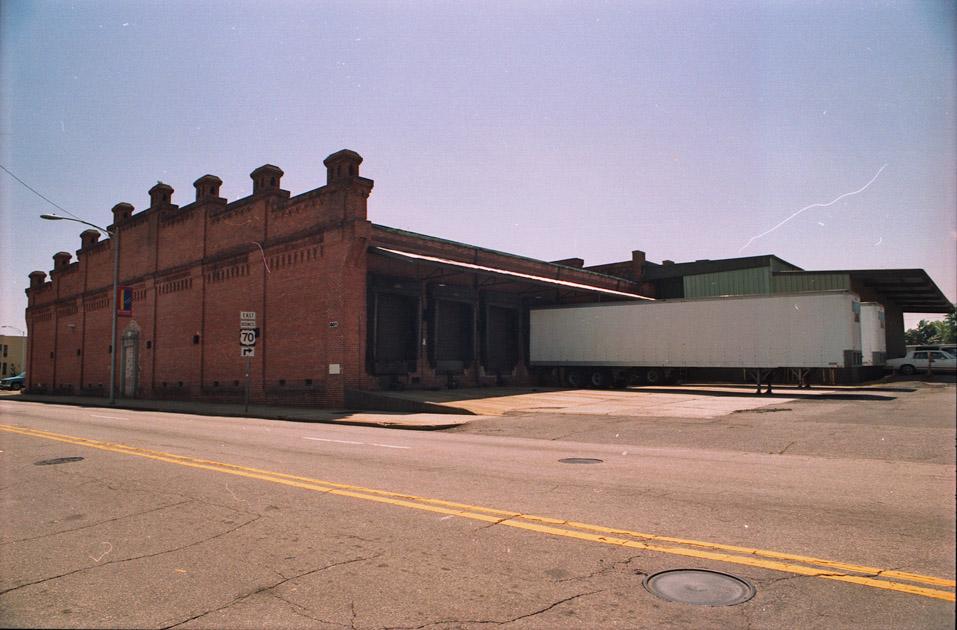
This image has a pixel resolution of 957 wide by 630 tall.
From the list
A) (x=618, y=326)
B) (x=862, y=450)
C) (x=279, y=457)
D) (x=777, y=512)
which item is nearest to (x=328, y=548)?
(x=777, y=512)

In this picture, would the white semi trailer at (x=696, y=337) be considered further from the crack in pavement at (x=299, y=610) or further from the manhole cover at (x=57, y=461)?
the crack in pavement at (x=299, y=610)

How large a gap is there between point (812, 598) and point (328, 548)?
13.2 ft

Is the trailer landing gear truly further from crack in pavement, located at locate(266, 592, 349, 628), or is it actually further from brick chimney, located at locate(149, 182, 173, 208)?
brick chimney, located at locate(149, 182, 173, 208)

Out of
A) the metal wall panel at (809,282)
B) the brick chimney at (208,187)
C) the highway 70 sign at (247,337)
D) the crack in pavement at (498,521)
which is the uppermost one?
the brick chimney at (208,187)

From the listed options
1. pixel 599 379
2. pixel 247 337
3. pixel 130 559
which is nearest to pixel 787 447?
pixel 130 559

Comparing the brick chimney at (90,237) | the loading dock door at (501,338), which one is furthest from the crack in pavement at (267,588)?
the brick chimney at (90,237)

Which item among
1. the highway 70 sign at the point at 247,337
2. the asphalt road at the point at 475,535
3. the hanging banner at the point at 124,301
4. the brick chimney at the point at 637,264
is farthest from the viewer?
the brick chimney at the point at 637,264

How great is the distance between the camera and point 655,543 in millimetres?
5766

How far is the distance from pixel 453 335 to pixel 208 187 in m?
16.1

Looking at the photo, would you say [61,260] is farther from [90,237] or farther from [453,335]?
[453,335]

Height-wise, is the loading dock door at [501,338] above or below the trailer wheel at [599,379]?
above

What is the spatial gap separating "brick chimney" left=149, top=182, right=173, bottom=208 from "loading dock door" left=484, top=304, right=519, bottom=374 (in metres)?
21.5

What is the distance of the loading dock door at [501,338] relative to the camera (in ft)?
116

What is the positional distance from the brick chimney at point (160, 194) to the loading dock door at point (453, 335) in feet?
65.3
